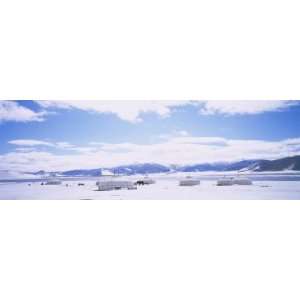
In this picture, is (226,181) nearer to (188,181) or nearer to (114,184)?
(188,181)

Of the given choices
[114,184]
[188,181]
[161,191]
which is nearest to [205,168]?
[188,181]

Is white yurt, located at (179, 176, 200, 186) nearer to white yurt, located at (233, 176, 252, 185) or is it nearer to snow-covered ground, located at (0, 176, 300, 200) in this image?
snow-covered ground, located at (0, 176, 300, 200)

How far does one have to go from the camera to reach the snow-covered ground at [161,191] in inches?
144

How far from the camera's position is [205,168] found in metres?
3.76

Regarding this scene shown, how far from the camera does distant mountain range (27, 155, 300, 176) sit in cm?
372

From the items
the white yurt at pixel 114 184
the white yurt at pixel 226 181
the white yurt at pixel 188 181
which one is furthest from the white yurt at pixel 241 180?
the white yurt at pixel 114 184

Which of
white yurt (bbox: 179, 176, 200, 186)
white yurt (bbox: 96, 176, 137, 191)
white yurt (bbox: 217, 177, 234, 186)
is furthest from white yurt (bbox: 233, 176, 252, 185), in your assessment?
white yurt (bbox: 96, 176, 137, 191)

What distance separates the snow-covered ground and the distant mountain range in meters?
0.08

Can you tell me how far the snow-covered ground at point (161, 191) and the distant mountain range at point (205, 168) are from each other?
81mm
